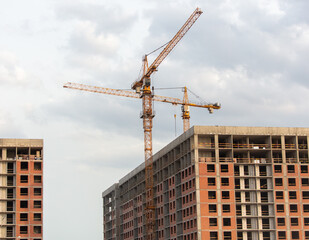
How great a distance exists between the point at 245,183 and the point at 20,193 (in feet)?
190

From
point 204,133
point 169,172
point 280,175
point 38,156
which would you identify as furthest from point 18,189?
point 280,175

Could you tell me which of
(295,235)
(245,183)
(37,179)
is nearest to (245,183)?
(245,183)

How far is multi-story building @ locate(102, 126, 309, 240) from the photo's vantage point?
16150 cm

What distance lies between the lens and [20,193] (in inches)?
7087

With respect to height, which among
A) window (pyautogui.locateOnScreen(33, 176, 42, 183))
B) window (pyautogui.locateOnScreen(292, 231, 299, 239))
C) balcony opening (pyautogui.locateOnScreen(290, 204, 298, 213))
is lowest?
window (pyautogui.locateOnScreen(292, 231, 299, 239))

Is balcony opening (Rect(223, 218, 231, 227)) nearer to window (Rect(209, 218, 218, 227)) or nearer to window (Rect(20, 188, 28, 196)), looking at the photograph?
window (Rect(209, 218, 218, 227))

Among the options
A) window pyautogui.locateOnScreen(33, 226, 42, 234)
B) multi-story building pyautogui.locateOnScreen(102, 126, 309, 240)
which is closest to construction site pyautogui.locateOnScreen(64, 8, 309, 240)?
multi-story building pyautogui.locateOnScreen(102, 126, 309, 240)

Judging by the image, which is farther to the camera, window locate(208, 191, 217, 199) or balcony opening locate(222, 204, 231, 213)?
window locate(208, 191, 217, 199)

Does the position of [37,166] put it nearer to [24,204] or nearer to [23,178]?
[23,178]

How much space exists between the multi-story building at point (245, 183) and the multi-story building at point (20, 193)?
1525 inches

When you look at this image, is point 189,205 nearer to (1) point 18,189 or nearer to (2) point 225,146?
(2) point 225,146

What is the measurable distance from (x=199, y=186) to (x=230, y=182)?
750cm

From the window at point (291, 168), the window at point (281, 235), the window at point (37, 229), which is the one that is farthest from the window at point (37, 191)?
the window at point (291, 168)

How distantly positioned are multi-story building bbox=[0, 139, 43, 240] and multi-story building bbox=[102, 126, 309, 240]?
3874 cm
